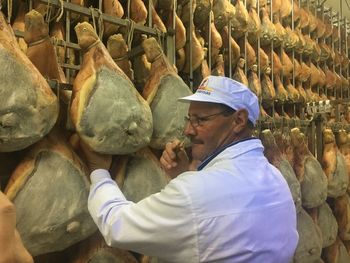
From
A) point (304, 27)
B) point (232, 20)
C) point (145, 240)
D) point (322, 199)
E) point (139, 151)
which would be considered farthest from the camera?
point (304, 27)

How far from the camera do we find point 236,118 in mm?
1792

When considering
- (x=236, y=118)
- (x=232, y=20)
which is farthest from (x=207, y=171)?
(x=232, y=20)

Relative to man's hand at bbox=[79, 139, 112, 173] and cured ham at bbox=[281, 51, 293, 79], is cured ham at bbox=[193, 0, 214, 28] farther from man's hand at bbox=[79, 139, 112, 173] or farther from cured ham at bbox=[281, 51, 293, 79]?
man's hand at bbox=[79, 139, 112, 173]

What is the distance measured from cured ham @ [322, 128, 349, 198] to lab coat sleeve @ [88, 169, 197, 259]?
8.86 ft

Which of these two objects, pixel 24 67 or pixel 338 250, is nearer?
pixel 24 67

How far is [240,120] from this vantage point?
5.87 feet

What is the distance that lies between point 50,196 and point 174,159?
19.6 inches

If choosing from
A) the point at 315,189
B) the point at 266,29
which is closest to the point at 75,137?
the point at 315,189

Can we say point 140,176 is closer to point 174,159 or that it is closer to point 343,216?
point 174,159

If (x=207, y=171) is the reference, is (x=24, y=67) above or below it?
above

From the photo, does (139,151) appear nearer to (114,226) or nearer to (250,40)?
(114,226)

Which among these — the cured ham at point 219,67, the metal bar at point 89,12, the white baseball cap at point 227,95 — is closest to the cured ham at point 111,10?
the metal bar at point 89,12

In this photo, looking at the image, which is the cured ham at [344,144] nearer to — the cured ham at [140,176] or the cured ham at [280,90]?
the cured ham at [280,90]

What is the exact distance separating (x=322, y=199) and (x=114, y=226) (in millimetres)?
2388
